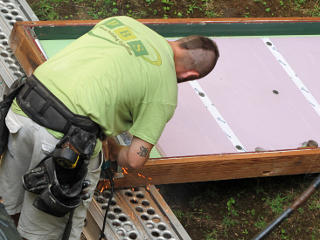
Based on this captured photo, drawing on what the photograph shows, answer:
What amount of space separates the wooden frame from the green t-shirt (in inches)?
37.3

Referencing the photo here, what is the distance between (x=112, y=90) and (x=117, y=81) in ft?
0.18

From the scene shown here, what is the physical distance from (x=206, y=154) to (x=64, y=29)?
158 cm

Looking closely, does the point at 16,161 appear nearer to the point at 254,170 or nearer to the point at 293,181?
the point at 254,170

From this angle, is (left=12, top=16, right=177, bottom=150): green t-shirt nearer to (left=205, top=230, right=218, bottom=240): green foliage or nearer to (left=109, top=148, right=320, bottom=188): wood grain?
(left=109, top=148, right=320, bottom=188): wood grain

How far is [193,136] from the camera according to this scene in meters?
4.89

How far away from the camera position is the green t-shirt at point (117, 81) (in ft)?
11.1

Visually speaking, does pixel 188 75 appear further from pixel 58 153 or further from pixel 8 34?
pixel 8 34


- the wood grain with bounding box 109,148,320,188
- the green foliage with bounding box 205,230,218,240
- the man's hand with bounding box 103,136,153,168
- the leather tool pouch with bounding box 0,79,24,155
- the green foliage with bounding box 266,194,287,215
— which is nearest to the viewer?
the man's hand with bounding box 103,136,153,168

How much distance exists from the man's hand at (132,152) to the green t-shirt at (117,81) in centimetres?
6

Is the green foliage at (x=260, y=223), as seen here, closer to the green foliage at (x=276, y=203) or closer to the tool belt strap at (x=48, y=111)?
the green foliage at (x=276, y=203)

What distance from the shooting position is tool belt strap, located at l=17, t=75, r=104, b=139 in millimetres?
3412

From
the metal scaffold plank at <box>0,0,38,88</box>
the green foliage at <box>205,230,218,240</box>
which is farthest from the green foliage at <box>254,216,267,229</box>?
the metal scaffold plank at <box>0,0,38,88</box>

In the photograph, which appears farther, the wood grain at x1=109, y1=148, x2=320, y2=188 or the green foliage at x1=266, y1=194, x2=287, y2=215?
the green foliage at x1=266, y1=194, x2=287, y2=215

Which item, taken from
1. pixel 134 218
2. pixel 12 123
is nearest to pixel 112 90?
pixel 12 123
